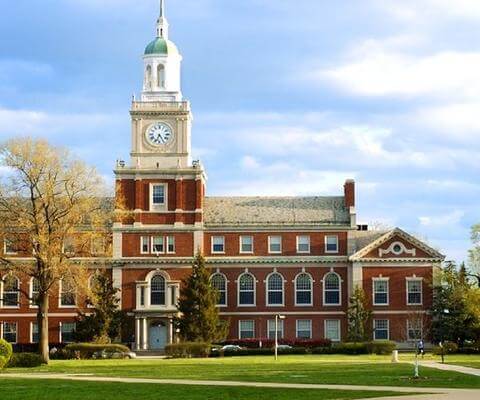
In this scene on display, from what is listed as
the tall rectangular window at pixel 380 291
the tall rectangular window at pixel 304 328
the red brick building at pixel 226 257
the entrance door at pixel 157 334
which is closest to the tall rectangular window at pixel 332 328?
the red brick building at pixel 226 257

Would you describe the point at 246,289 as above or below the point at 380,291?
above

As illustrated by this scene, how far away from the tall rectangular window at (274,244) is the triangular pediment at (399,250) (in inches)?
248

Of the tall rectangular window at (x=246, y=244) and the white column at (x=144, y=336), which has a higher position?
the tall rectangular window at (x=246, y=244)

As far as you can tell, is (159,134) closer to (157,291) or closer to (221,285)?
(157,291)

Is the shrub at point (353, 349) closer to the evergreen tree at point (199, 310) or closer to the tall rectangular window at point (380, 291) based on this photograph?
the evergreen tree at point (199, 310)

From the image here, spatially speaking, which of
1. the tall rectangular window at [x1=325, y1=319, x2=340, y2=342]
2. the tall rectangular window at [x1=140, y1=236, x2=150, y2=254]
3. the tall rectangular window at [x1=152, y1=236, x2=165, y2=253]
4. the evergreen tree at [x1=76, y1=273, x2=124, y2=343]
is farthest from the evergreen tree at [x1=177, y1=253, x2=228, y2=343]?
the tall rectangular window at [x1=325, y1=319, x2=340, y2=342]

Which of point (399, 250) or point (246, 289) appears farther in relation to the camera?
point (246, 289)

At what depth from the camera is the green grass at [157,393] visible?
32.7 meters

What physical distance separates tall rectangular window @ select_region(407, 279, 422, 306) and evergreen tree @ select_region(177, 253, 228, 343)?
16.0m

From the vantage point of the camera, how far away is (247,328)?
291ft

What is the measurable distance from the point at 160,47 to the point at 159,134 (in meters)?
7.16

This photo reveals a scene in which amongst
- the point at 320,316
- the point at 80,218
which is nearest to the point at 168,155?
the point at 320,316

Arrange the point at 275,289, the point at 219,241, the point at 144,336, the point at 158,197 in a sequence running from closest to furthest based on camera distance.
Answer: the point at 144,336
the point at 158,197
the point at 275,289
the point at 219,241

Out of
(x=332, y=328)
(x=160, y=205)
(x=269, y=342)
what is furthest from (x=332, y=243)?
(x=160, y=205)
